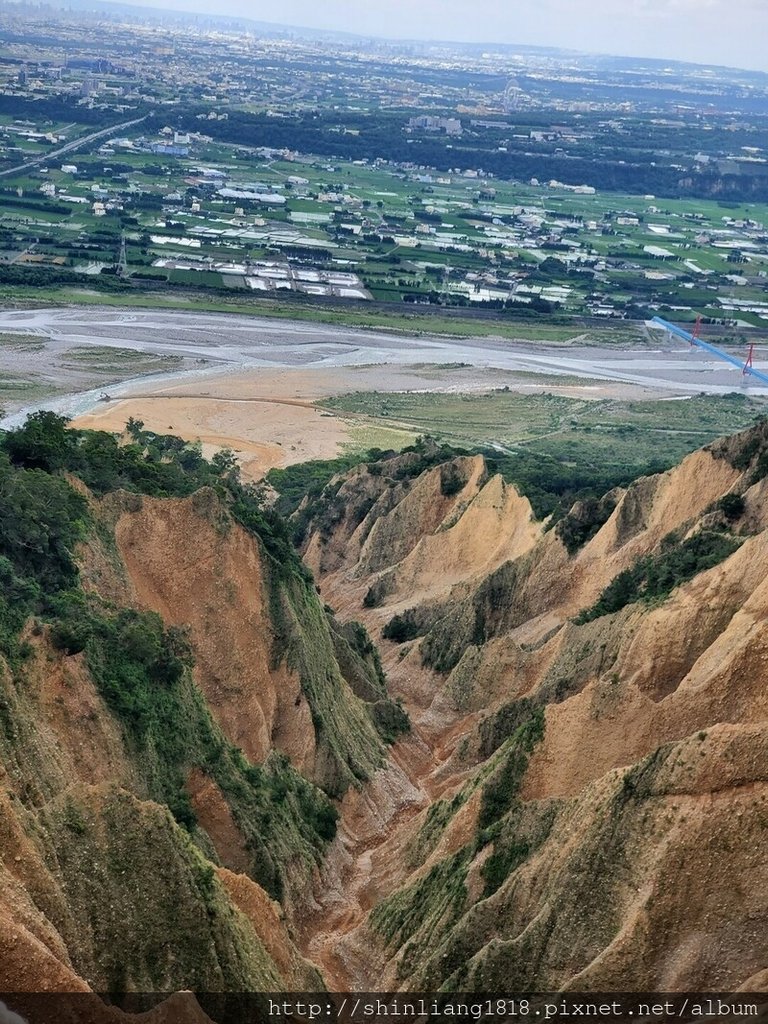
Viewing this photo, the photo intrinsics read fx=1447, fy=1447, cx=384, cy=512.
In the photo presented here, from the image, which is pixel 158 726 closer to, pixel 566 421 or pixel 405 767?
pixel 405 767

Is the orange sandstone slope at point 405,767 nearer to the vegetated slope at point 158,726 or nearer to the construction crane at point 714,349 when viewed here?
the vegetated slope at point 158,726

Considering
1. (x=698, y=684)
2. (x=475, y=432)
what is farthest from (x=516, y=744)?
(x=475, y=432)

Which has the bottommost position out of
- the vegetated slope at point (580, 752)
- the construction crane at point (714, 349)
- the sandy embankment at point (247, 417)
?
the sandy embankment at point (247, 417)

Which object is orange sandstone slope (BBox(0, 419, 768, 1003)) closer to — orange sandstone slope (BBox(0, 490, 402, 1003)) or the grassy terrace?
orange sandstone slope (BBox(0, 490, 402, 1003))

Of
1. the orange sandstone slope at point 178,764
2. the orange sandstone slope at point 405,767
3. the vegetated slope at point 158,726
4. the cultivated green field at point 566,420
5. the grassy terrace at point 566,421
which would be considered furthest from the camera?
the cultivated green field at point 566,420

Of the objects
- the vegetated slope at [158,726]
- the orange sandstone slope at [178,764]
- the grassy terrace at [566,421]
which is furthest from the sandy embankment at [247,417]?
the orange sandstone slope at [178,764]

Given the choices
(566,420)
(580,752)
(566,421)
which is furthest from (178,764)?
(566,420)
